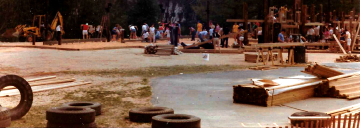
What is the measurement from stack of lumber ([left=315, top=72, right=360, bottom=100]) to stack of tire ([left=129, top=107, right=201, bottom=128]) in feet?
16.7

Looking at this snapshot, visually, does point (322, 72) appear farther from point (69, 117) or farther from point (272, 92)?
point (69, 117)

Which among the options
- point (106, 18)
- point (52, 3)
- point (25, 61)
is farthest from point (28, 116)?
point (52, 3)

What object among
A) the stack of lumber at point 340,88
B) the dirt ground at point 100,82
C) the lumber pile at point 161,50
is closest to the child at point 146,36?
the lumber pile at point 161,50

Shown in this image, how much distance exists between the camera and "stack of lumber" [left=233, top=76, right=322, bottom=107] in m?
12.1

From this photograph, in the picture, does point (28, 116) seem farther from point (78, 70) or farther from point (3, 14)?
point (3, 14)

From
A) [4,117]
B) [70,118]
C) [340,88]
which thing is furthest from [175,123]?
[340,88]

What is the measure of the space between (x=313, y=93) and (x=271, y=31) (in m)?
24.7

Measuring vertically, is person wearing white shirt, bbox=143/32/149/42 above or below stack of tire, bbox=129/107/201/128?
above

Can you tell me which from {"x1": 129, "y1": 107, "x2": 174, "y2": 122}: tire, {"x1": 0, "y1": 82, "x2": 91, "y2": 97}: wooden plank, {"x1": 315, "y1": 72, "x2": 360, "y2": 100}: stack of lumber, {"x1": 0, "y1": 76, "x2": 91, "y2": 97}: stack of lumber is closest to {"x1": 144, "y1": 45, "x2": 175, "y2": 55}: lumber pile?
{"x1": 0, "y1": 76, "x2": 91, "y2": 97}: stack of lumber

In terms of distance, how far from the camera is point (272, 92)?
1209 centimetres

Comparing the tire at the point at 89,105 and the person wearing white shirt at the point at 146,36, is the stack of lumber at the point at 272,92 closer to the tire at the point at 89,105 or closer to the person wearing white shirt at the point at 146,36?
the tire at the point at 89,105

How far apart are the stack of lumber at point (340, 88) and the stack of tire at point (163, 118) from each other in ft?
16.7

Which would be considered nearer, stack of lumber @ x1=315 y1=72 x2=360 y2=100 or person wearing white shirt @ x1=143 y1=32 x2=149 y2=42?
stack of lumber @ x1=315 y1=72 x2=360 y2=100

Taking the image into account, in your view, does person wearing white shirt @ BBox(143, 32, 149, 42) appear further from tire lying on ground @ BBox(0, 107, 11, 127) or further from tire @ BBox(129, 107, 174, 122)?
tire lying on ground @ BBox(0, 107, 11, 127)
